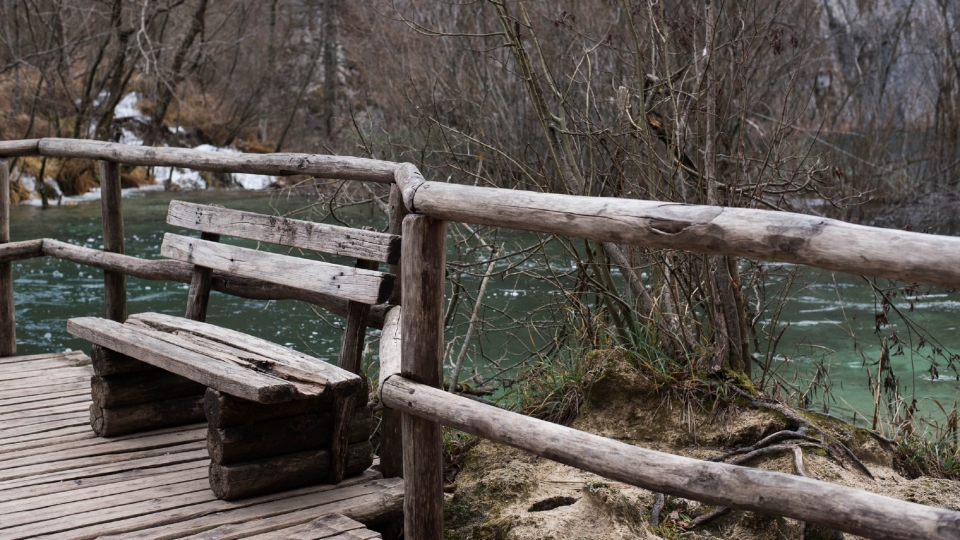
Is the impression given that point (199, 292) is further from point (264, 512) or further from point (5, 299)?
point (5, 299)

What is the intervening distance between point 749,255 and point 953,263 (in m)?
0.42

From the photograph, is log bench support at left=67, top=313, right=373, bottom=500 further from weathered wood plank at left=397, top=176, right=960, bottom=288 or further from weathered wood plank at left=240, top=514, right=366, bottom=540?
weathered wood plank at left=397, top=176, right=960, bottom=288

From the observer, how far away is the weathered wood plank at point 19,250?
17.5 feet

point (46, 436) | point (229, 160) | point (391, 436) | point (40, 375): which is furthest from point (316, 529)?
point (40, 375)

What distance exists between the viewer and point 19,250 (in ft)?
17.6

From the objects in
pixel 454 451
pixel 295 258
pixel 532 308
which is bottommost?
pixel 532 308

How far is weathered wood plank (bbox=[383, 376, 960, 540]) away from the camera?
1.80m

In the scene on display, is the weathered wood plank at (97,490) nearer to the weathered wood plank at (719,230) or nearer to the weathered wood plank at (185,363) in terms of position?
the weathered wood plank at (185,363)

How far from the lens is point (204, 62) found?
2078cm

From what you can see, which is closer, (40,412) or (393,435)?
(393,435)

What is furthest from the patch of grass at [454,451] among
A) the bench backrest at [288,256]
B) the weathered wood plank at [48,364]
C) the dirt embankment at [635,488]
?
the weathered wood plank at [48,364]

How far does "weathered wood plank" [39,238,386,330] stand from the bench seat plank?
311 mm

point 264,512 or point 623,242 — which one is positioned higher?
point 623,242

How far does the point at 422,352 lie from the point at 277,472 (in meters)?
0.81
